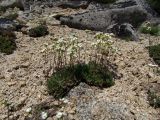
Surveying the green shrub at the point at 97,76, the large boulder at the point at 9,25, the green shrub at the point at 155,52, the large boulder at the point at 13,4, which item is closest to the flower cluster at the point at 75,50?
the green shrub at the point at 97,76

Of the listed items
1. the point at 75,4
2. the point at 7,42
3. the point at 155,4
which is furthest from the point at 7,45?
the point at 155,4

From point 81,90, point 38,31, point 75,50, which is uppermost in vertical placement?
point 75,50

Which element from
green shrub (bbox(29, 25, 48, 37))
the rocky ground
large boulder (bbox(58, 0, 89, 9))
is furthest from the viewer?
large boulder (bbox(58, 0, 89, 9))

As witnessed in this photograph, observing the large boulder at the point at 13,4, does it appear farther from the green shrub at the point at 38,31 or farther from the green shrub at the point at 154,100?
the green shrub at the point at 154,100

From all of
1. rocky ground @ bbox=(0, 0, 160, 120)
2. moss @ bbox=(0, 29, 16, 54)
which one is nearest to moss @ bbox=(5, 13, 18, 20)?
moss @ bbox=(0, 29, 16, 54)

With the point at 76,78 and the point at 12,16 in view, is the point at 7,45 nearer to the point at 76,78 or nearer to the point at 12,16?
the point at 76,78

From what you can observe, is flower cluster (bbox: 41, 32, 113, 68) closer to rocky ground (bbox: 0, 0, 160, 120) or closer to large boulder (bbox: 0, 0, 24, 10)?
rocky ground (bbox: 0, 0, 160, 120)
